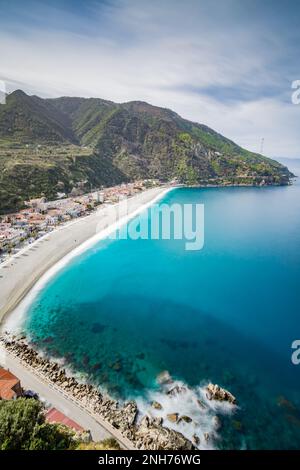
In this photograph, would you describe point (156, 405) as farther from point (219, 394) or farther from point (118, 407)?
point (219, 394)

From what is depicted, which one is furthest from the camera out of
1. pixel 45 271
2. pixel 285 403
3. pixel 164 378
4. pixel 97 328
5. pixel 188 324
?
pixel 45 271

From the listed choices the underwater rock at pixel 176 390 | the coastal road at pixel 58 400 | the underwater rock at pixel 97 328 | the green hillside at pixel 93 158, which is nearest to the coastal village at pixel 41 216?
the green hillside at pixel 93 158

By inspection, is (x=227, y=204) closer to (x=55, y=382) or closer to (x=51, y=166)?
(x=51, y=166)

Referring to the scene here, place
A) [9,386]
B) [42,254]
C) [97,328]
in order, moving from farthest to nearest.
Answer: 1. [42,254]
2. [97,328]
3. [9,386]

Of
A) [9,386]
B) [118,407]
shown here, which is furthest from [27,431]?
[118,407]

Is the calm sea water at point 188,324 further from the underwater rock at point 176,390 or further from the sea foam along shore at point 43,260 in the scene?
the sea foam along shore at point 43,260

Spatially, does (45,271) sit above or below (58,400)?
above

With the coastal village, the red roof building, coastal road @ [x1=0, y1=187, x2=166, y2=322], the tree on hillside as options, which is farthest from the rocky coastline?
the coastal village

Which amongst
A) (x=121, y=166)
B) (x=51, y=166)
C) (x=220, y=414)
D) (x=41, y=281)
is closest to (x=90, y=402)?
(x=220, y=414)
